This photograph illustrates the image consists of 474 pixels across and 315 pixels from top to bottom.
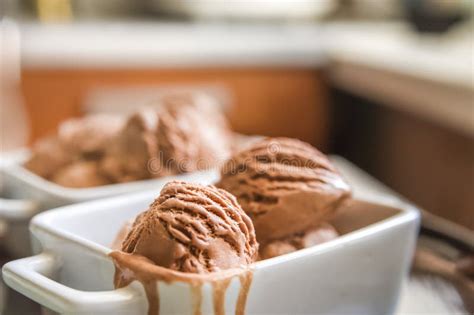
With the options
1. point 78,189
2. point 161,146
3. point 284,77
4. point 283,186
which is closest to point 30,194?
point 78,189

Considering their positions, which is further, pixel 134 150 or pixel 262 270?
pixel 134 150

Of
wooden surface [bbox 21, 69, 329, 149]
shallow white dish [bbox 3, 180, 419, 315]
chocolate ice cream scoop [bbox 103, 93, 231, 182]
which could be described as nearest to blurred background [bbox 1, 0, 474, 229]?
wooden surface [bbox 21, 69, 329, 149]

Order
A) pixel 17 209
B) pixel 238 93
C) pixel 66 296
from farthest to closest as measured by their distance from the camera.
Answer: pixel 238 93 → pixel 17 209 → pixel 66 296

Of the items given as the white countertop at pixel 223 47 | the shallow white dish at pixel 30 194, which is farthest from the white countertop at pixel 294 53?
the shallow white dish at pixel 30 194

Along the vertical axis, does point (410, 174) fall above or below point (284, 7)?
below

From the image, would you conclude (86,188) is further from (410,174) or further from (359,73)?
(359,73)

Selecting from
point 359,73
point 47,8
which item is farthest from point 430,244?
point 47,8

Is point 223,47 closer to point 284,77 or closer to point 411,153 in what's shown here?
point 284,77
